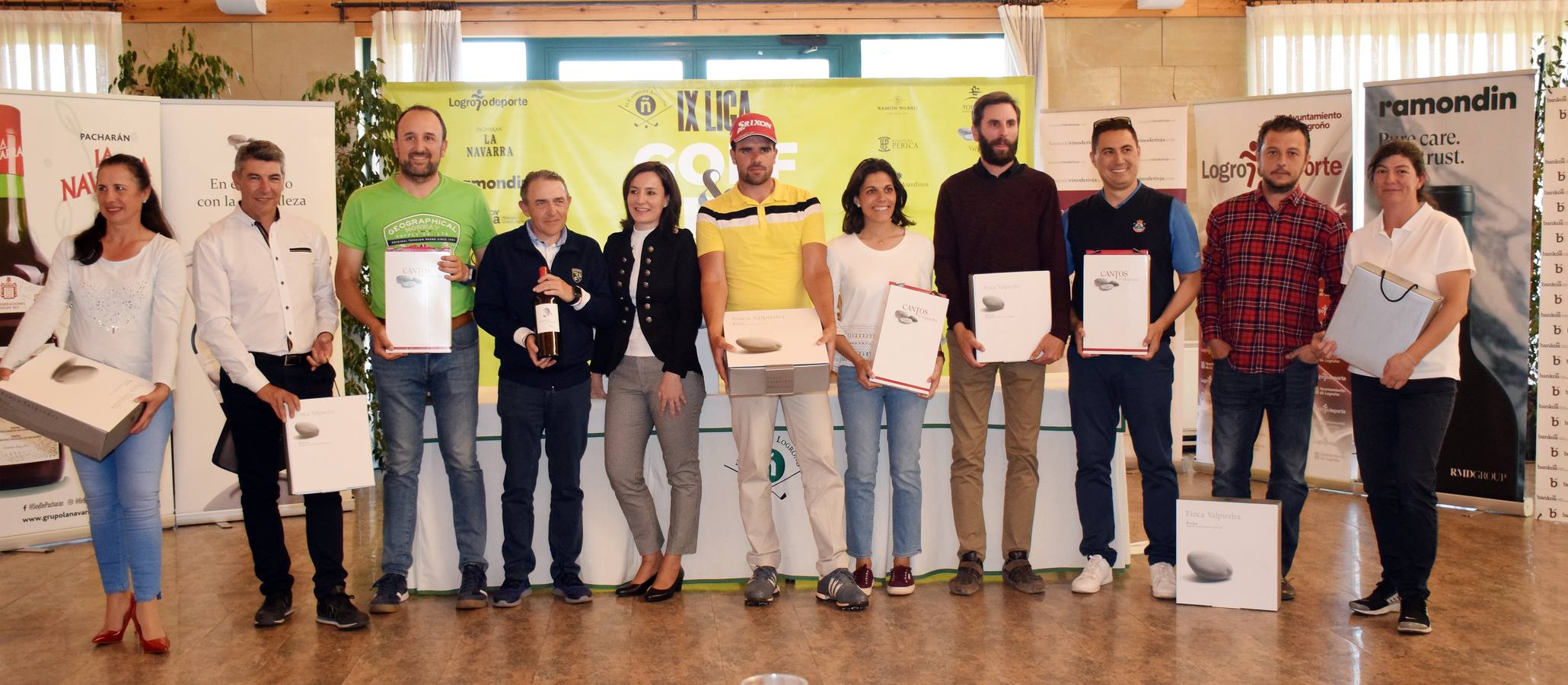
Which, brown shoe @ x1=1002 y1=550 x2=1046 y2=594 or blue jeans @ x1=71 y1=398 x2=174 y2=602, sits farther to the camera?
brown shoe @ x1=1002 y1=550 x2=1046 y2=594

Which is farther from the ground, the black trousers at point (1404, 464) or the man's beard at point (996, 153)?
the man's beard at point (996, 153)

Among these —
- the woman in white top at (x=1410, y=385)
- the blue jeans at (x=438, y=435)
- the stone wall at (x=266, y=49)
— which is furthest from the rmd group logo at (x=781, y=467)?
the stone wall at (x=266, y=49)

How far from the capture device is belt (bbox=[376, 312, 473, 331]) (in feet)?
12.5

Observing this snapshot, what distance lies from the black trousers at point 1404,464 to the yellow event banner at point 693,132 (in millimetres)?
3197

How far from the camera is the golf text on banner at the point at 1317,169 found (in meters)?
5.91

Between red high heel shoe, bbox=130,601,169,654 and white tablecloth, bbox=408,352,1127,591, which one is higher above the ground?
white tablecloth, bbox=408,352,1127,591

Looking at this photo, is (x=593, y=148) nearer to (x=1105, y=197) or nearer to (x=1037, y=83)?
(x=1037, y=83)

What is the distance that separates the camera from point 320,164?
5.53 m

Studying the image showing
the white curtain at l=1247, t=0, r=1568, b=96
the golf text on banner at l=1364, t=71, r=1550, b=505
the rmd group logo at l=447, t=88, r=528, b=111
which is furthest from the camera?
the white curtain at l=1247, t=0, r=1568, b=96

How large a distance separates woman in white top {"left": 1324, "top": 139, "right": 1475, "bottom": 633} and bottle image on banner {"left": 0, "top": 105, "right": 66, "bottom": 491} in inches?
214

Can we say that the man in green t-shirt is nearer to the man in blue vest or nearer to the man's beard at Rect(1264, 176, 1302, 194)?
the man in blue vest

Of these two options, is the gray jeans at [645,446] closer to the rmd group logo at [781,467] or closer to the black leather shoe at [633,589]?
the black leather shoe at [633,589]

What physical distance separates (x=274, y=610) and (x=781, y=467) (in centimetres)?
181

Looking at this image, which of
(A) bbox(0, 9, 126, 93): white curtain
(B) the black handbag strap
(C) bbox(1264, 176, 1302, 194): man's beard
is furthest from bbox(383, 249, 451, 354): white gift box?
(A) bbox(0, 9, 126, 93): white curtain
